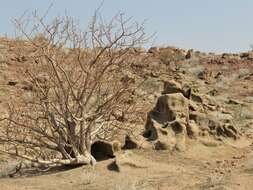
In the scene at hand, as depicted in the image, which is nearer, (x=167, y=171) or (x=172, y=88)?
(x=167, y=171)

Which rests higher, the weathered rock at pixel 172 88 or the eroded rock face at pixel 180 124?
the weathered rock at pixel 172 88

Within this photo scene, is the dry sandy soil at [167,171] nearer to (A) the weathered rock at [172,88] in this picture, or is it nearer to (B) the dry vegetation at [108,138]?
(B) the dry vegetation at [108,138]

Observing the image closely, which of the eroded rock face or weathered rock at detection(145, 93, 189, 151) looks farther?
the eroded rock face

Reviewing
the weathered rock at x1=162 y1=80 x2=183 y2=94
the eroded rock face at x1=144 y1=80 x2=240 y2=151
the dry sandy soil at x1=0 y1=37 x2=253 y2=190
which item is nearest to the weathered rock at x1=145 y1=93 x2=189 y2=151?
the eroded rock face at x1=144 y1=80 x2=240 y2=151

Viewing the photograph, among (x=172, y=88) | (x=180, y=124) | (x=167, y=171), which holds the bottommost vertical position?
(x=167, y=171)

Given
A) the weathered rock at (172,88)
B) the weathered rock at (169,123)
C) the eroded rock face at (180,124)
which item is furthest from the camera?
the weathered rock at (172,88)

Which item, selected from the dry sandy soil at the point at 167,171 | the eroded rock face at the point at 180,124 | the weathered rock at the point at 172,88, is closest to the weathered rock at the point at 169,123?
the eroded rock face at the point at 180,124

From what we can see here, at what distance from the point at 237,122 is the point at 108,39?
633cm

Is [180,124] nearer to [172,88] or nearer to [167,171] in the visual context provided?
[167,171]

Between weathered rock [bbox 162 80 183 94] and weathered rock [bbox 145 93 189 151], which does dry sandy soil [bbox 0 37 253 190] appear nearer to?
weathered rock [bbox 145 93 189 151]

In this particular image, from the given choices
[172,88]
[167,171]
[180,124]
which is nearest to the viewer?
[167,171]

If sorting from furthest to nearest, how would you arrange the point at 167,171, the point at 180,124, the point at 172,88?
the point at 172,88, the point at 180,124, the point at 167,171

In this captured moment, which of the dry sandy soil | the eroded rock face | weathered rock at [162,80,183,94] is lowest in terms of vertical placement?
the dry sandy soil

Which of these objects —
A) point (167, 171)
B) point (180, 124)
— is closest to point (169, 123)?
point (180, 124)
